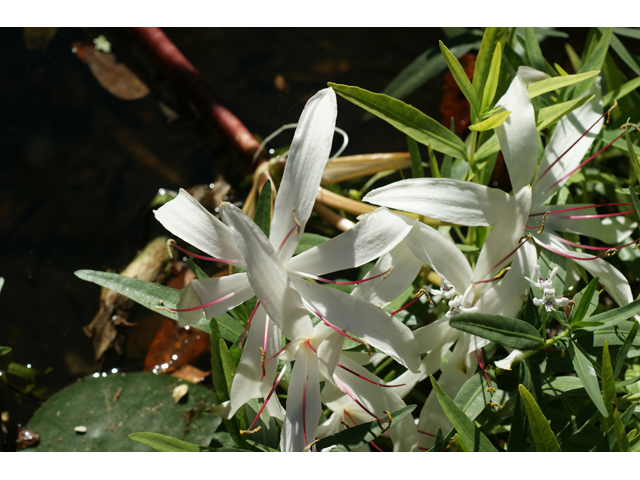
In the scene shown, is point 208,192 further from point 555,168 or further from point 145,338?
point 555,168

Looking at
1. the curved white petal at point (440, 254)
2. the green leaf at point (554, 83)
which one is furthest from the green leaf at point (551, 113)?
the curved white petal at point (440, 254)

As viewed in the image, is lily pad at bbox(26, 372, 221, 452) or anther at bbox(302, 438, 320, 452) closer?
anther at bbox(302, 438, 320, 452)

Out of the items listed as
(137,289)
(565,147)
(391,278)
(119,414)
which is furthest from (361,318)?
(119,414)

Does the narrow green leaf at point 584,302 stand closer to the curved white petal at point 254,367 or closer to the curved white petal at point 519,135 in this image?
the curved white petal at point 519,135

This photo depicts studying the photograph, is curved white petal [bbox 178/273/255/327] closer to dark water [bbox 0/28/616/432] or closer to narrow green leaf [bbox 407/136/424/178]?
narrow green leaf [bbox 407/136/424/178]

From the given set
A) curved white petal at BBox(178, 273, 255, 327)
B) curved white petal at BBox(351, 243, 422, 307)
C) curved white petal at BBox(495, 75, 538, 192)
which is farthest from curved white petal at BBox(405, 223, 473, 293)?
curved white petal at BBox(178, 273, 255, 327)

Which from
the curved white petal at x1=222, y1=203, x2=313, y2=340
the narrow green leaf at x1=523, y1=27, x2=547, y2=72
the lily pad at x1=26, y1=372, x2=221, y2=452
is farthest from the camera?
the lily pad at x1=26, y1=372, x2=221, y2=452

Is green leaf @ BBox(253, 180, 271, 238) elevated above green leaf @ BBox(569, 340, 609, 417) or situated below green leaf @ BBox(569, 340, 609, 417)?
above
